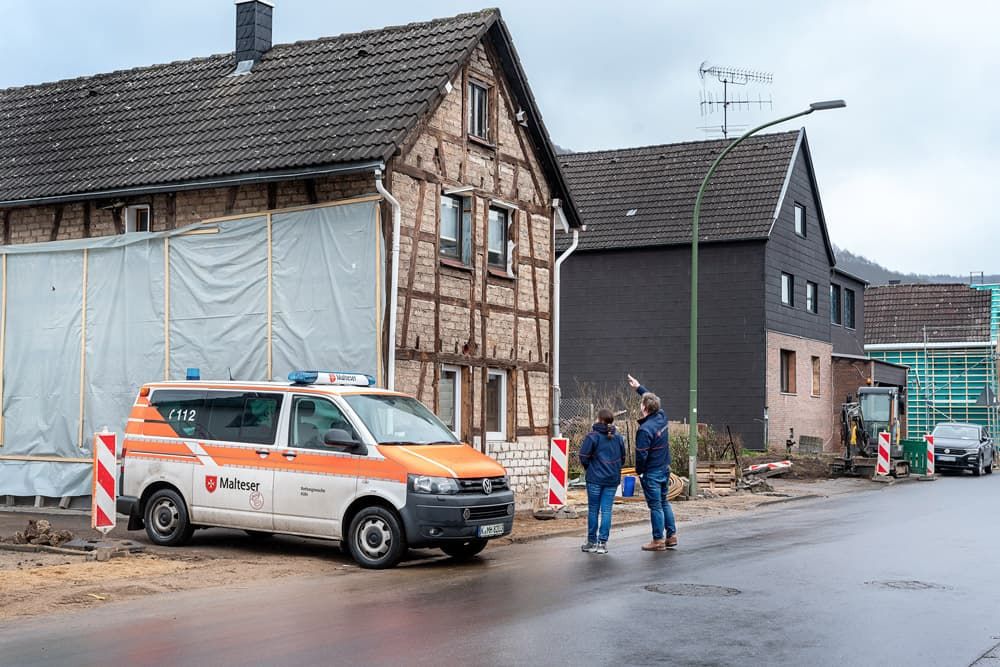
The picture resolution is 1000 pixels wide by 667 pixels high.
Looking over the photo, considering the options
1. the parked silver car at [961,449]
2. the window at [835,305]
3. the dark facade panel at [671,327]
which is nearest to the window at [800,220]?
the dark facade panel at [671,327]

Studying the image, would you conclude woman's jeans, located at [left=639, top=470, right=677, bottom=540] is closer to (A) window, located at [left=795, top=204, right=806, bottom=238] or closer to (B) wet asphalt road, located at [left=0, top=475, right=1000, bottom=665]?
(B) wet asphalt road, located at [left=0, top=475, right=1000, bottom=665]

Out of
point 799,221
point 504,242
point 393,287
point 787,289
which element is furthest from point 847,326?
point 393,287

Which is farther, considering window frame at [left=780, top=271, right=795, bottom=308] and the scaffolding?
the scaffolding

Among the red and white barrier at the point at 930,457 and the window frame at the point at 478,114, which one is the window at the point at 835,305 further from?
the window frame at the point at 478,114

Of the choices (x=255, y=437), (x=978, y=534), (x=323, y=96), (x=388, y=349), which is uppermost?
(x=323, y=96)

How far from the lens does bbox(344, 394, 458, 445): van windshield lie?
46.4 feet

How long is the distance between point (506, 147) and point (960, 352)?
4451 centimetres

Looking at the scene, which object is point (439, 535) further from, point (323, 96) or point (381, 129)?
point (323, 96)

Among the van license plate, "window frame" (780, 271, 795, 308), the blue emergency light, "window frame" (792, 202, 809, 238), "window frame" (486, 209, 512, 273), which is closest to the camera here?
the van license plate

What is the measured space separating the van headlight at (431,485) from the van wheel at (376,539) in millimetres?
431

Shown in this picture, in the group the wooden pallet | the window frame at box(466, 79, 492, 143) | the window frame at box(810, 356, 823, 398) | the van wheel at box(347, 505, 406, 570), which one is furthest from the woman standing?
the window frame at box(810, 356, 823, 398)

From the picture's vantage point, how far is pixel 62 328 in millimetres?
21141

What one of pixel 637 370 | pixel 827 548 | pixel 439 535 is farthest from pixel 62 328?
pixel 637 370

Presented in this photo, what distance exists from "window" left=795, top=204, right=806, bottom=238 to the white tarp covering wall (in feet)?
86.2
